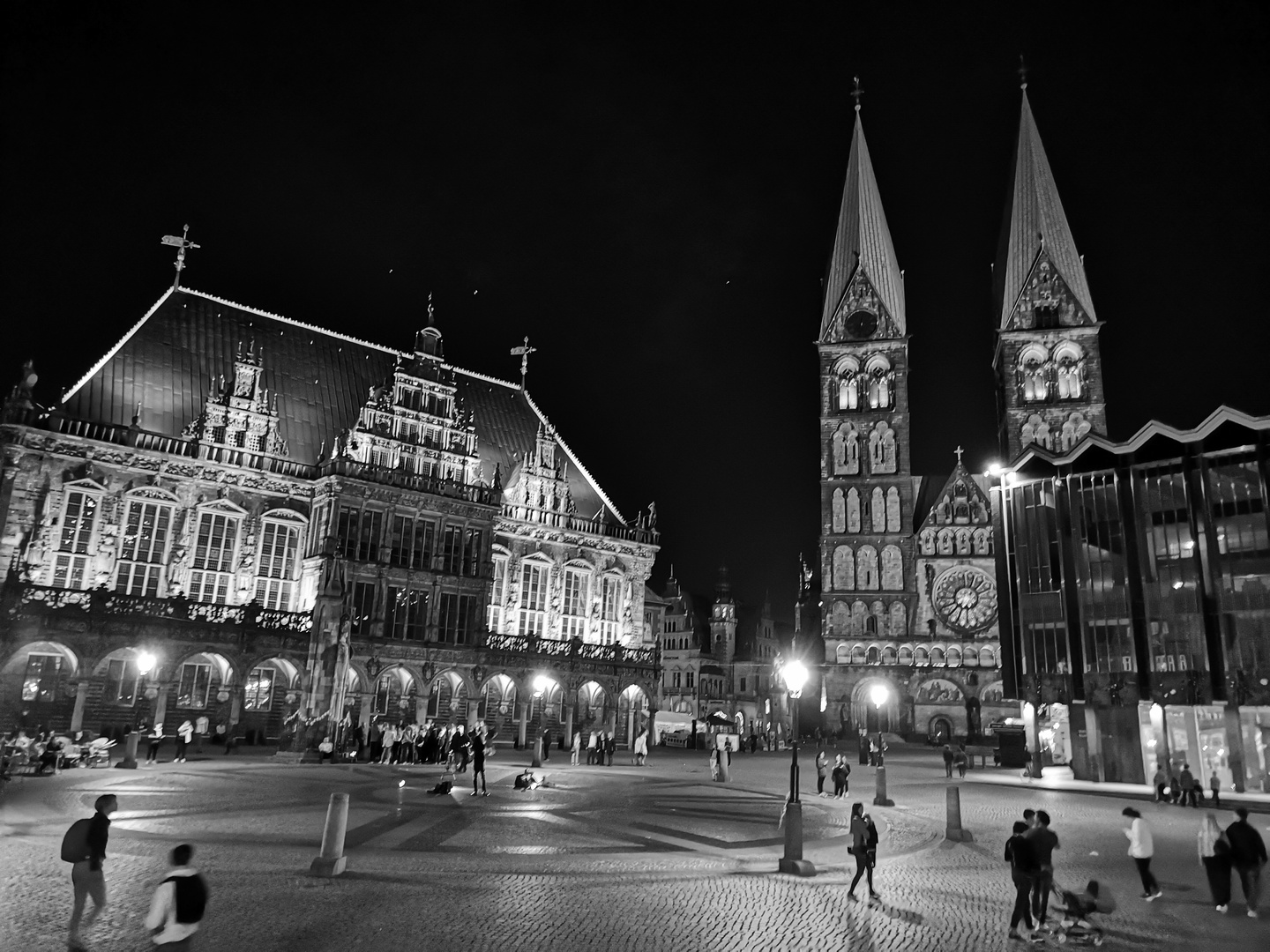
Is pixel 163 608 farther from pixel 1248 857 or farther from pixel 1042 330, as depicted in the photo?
pixel 1042 330

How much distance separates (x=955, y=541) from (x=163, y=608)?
57.4 m

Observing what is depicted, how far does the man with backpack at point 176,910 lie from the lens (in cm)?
693

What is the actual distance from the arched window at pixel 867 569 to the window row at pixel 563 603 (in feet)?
77.3

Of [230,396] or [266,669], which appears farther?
[230,396]

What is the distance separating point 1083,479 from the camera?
4225cm

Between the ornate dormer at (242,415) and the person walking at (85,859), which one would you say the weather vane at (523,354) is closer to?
the ornate dormer at (242,415)

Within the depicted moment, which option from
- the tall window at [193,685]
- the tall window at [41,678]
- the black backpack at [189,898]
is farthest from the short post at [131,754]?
the black backpack at [189,898]

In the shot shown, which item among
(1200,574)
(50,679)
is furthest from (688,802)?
(50,679)

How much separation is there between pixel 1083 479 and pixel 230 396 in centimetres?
4263

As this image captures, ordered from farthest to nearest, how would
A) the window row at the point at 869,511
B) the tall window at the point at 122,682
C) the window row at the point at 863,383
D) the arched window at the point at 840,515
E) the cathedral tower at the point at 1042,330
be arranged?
the window row at the point at 863,383 < the arched window at the point at 840,515 < the cathedral tower at the point at 1042,330 < the window row at the point at 869,511 < the tall window at the point at 122,682

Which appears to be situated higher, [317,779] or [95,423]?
[95,423]

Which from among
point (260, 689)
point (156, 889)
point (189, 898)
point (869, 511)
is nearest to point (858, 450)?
point (869, 511)

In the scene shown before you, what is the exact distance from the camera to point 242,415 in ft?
157

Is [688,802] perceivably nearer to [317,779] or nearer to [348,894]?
[317,779]
